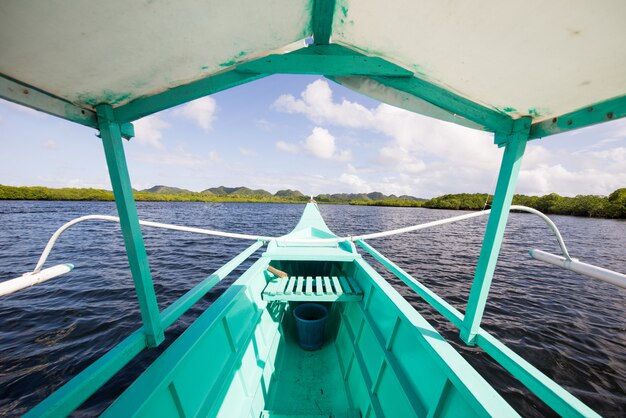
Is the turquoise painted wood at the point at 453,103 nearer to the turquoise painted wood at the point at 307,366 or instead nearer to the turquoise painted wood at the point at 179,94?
the turquoise painted wood at the point at 179,94

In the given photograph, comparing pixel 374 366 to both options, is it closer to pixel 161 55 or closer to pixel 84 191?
pixel 161 55

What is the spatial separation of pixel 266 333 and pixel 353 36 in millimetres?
4059

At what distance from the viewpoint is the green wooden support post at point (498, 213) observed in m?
1.56

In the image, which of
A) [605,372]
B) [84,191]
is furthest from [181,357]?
[84,191]

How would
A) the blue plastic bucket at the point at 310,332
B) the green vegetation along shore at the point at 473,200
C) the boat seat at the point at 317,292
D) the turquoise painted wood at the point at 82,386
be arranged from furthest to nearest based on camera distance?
1. the green vegetation along shore at the point at 473,200
2. the blue plastic bucket at the point at 310,332
3. the boat seat at the point at 317,292
4. the turquoise painted wood at the point at 82,386

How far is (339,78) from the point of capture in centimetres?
149

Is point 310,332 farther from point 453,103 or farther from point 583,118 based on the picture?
point 583,118

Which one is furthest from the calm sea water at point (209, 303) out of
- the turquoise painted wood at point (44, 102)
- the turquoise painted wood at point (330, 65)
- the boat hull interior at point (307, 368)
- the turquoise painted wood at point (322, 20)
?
the turquoise painted wood at point (322, 20)

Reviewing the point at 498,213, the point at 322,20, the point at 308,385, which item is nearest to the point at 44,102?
the point at 322,20

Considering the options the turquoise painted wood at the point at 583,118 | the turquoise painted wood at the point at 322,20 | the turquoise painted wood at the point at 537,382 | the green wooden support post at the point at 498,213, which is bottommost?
the turquoise painted wood at the point at 537,382

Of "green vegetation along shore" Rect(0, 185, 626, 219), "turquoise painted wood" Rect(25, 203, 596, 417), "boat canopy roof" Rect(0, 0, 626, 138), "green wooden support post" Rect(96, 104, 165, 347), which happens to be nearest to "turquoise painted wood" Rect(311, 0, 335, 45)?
"boat canopy roof" Rect(0, 0, 626, 138)

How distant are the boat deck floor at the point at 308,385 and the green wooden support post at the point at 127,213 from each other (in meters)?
2.32

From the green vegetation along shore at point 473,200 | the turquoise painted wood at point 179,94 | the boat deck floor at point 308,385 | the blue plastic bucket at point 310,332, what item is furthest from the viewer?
the green vegetation along shore at point 473,200

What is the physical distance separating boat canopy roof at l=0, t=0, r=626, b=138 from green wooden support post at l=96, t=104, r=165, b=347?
81mm
